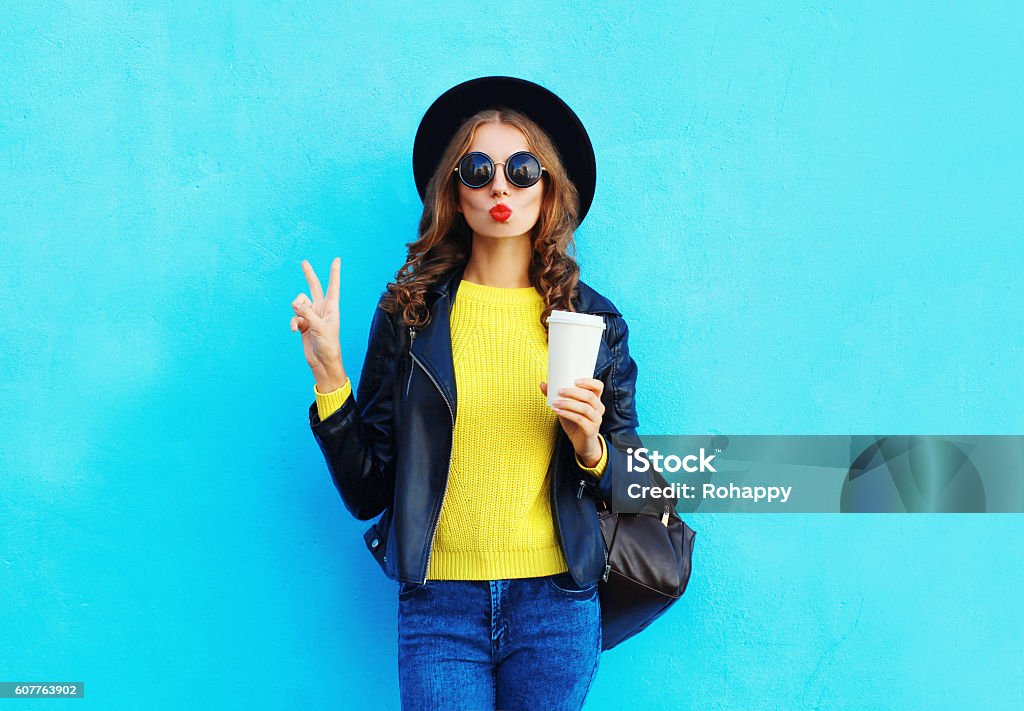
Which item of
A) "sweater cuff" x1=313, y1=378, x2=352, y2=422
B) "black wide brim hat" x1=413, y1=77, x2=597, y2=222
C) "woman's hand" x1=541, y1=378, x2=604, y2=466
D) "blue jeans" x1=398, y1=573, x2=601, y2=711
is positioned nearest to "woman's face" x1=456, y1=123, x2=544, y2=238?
"black wide brim hat" x1=413, y1=77, x2=597, y2=222

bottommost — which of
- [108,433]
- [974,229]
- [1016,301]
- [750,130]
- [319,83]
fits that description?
[108,433]

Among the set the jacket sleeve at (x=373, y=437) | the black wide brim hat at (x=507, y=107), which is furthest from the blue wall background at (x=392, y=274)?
the jacket sleeve at (x=373, y=437)

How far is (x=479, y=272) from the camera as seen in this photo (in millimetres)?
2172

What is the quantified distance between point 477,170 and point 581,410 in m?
0.62

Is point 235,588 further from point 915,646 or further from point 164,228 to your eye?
point 915,646

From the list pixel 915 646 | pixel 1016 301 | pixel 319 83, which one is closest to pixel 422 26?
pixel 319 83

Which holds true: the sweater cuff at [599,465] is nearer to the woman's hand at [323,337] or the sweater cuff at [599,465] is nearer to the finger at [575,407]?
the finger at [575,407]

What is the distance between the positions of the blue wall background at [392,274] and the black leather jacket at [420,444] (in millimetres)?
504

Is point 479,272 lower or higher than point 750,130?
lower

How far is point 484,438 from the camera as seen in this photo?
1982 mm

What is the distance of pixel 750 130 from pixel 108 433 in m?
2.18

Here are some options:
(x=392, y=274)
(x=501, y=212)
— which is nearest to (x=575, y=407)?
(x=501, y=212)

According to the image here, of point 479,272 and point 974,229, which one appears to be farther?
point 974,229

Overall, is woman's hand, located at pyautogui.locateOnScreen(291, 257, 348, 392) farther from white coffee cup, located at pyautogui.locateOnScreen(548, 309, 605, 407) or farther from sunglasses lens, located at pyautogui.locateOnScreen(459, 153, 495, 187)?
white coffee cup, located at pyautogui.locateOnScreen(548, 309, 605, 407)
